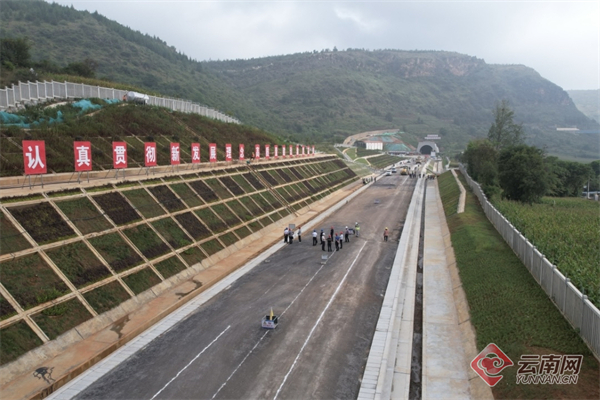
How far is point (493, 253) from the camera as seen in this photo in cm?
3312

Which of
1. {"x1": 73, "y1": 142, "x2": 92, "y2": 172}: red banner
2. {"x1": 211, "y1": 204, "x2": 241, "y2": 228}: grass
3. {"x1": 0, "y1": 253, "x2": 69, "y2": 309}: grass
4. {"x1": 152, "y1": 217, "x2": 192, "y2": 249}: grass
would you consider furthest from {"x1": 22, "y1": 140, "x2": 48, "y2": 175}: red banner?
{"x1": 211, "y1": 204, "x2": 241, "y2": 228}: grass

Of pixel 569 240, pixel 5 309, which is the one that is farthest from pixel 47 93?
pixel 569 240

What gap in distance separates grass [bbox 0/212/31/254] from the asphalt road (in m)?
8.12

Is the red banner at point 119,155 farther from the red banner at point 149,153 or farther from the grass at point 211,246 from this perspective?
the grass at point 211,246

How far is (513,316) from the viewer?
71.4 feet

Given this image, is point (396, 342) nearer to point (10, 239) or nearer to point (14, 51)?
point (10, 239)

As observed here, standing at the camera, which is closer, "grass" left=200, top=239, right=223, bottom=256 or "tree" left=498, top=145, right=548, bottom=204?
"grass" left=200, top=239, right=223, bottom=256

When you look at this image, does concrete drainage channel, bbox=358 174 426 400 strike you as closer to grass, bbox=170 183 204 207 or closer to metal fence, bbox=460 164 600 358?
metal fence, bbox=460 164 600 358

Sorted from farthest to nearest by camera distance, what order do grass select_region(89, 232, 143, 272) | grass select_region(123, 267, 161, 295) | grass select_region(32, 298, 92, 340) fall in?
grass select_region(89, 232, 143, 272) → grass select_region(123, 267, 161, 295) → grass select_region(32, 298, 92, 340)

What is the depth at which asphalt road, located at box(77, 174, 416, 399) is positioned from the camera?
17.4 m

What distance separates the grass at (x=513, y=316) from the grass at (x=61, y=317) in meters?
18.3

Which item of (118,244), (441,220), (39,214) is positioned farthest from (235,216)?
(441,220)

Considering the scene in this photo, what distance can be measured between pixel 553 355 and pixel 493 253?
53.5 ft

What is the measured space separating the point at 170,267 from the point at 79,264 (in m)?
6.62
